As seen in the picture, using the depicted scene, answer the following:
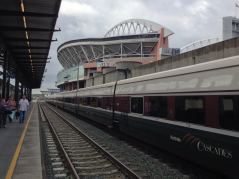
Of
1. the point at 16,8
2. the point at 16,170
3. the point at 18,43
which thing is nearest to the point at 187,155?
the point at 16,170

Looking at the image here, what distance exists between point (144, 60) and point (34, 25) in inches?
3848

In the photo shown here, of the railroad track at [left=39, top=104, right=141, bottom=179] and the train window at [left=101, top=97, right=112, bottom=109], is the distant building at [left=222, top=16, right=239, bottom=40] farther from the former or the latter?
the railroad track at [left=39, top=104, right=141, bottom=179]

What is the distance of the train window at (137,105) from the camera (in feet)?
47.6

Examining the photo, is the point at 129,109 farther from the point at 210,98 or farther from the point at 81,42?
the point at 81,42

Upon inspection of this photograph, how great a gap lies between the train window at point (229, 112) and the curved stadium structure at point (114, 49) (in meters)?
106

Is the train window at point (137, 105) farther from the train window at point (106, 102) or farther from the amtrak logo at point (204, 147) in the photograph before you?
the train window at point (106, 102)

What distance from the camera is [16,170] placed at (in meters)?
10.4

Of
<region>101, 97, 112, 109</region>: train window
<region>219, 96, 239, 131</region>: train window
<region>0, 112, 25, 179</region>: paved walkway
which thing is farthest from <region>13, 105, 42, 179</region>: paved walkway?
<region>101, 97, 112, 109</region>: train window

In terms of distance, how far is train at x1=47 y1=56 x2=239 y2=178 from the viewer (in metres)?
8.12

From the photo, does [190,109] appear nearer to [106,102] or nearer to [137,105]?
[137,105]

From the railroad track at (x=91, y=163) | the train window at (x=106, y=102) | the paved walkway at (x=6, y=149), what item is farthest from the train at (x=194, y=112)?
the train window at (x=106, y=102)

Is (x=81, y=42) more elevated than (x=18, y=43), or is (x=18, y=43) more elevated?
(x=81, y=42)

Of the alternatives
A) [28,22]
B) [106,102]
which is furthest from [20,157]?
[28,22]

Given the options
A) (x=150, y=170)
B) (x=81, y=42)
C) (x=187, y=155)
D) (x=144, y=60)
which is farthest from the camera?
(x=81, y=42)
